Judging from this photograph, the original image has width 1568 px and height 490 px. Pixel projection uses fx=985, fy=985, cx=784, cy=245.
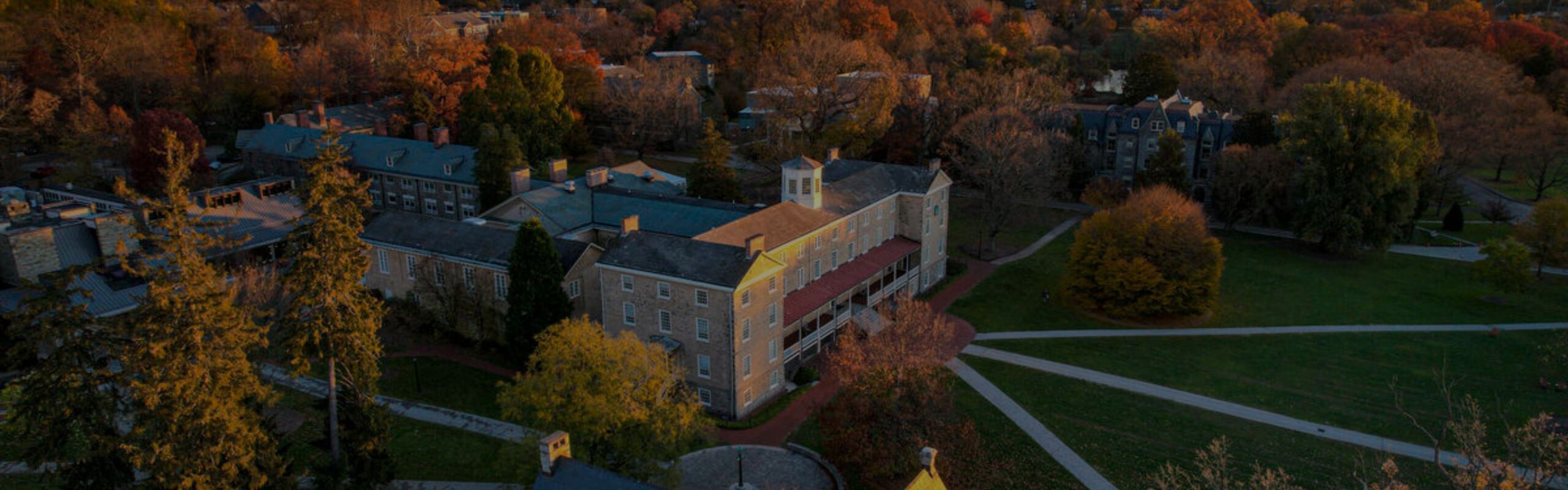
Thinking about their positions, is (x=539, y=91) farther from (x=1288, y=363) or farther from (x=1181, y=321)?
(x=1288, y=363)

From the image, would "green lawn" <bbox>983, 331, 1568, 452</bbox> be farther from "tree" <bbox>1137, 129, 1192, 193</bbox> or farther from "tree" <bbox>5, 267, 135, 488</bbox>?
"tree" <bbox>5, 267, 135, 488</bbox>

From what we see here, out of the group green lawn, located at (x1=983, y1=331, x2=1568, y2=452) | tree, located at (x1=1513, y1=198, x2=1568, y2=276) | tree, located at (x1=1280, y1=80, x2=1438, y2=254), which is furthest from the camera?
tree, located at (x1=1280, y1=80, x2=1438, y2=254)

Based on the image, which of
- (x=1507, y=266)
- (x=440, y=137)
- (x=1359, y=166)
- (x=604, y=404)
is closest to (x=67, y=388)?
(x=604, y=404)

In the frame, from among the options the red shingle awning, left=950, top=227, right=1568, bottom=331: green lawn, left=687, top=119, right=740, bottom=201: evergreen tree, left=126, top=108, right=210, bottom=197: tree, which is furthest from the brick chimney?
left=126, top=108, right=210, bottom=197: tree

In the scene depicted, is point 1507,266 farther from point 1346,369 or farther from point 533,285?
point 533,285

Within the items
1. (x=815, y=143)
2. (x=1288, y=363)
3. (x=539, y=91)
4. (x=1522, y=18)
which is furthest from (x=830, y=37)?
(x=1522, y=18)

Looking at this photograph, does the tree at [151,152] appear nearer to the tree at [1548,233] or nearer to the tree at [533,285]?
the tree at [533,285]

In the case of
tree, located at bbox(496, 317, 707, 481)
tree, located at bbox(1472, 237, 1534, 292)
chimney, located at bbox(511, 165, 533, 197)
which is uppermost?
chimney, located at bbox(511, 165, 533, 197)
